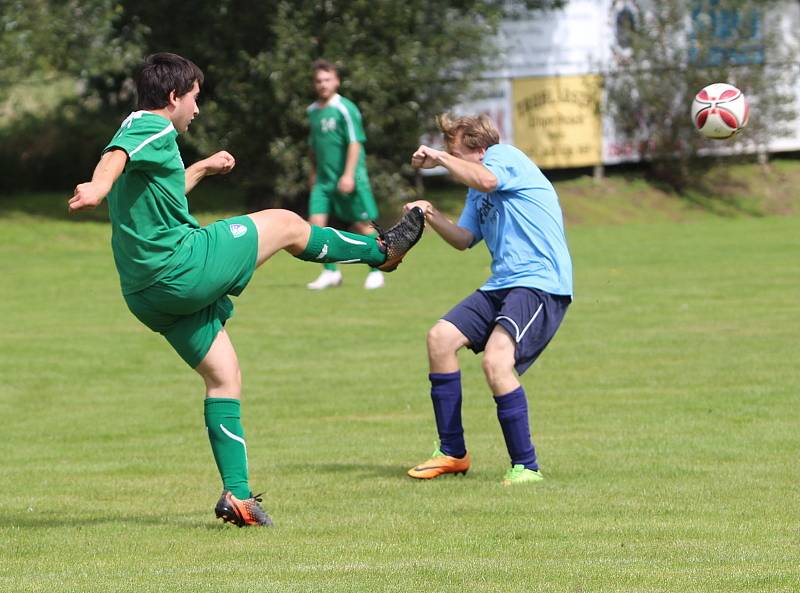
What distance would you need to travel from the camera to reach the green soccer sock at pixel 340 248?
702 cm

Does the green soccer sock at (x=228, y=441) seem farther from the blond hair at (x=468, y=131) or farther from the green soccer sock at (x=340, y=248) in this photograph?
the blond hair at (x=468, y=131)

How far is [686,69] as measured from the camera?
1281 inches

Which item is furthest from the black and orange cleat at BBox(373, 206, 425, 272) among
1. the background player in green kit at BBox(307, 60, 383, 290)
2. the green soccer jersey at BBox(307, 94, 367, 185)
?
the green soccer jersey at BBox(307, 94, 367, 185)

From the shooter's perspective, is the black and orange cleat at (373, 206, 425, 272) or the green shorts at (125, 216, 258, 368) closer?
the green shorts at (125, 216, 258, 368)

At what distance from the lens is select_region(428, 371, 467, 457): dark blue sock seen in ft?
27.6

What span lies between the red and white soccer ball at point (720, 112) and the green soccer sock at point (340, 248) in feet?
11.9

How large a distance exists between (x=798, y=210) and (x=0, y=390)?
24.0m

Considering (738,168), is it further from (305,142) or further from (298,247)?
(298,247)

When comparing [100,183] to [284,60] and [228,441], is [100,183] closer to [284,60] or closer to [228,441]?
[228,441]

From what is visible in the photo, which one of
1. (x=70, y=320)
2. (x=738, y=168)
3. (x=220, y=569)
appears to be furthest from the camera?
(x=738, y=168)

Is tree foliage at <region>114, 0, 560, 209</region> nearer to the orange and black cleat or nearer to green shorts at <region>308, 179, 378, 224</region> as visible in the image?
green shorts at <region>308, 179, 378, 224</region>

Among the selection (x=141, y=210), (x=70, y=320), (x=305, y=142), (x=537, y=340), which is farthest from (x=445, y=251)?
(x=141, y=210)

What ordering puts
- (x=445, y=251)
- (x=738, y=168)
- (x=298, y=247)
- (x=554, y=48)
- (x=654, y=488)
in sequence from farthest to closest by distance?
(x=738, y=168) → (x=554, y=48) → (x=445, y=251) → (x=654, y=488) → (x=298, y=247)

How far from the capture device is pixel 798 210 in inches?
1299
